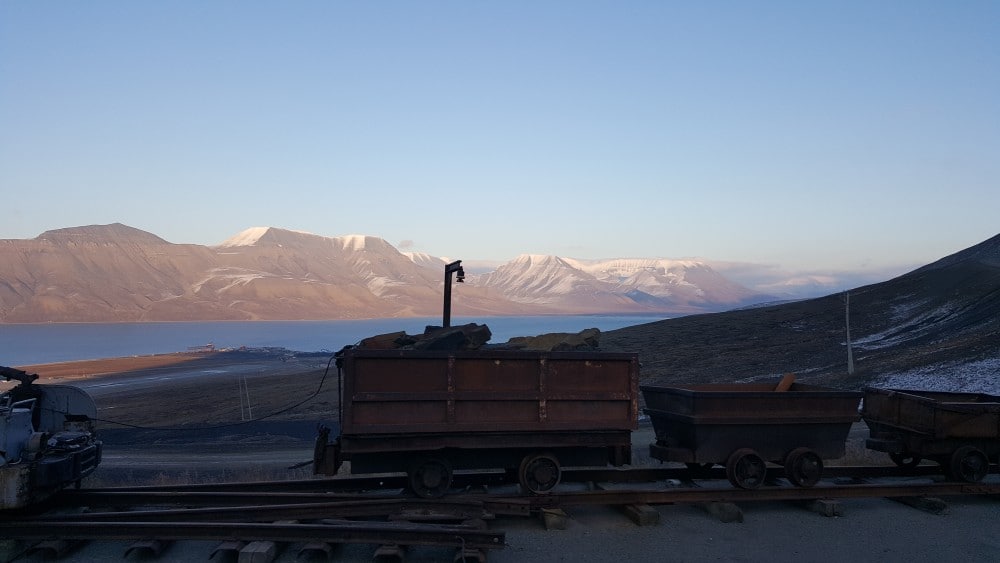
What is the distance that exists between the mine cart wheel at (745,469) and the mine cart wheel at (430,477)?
3.71 meters

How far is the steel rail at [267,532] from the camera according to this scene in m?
7.52

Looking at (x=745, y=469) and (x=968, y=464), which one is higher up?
(x=745, y=469)

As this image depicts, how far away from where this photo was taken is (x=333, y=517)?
27.2ft

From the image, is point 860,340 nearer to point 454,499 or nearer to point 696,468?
point 696,468

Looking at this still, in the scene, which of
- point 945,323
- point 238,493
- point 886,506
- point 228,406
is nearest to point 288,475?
point 238,493

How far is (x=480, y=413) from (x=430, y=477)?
3.39 ft

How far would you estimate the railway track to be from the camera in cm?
762

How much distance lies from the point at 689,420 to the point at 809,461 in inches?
70.1

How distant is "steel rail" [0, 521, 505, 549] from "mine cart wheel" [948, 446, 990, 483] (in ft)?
23.3

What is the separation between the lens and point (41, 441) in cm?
846

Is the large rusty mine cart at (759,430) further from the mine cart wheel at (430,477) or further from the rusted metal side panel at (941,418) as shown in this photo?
the mine cart wheel at (430,477)

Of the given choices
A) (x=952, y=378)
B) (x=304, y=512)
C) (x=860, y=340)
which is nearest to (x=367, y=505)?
(x=304, y=512)

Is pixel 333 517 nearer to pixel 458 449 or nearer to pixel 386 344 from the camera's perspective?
pixel 458 449

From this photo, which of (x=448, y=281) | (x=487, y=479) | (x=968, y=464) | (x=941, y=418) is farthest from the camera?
(x=448, y=281)
